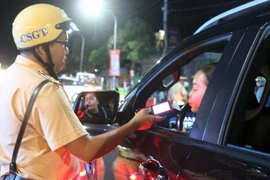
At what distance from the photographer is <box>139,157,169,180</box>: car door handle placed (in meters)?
1.78

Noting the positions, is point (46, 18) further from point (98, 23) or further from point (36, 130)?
point (98, 23)

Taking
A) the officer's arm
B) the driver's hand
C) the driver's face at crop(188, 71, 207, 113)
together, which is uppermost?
the driver's face at crop(188, 71, 207, 113)

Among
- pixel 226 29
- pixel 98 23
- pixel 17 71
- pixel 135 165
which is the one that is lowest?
pixel 135 165

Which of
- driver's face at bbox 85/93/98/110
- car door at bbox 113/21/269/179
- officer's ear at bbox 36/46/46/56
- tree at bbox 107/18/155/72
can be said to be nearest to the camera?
car door at bbox 113/21/269/179

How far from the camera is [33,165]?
1.90m

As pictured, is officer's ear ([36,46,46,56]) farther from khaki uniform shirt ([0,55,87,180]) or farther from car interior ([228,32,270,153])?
car interior ([228,32,270,153])

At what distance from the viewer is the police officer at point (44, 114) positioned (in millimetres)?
1817

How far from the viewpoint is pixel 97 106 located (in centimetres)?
270

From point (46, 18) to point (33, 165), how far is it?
762 millimetres

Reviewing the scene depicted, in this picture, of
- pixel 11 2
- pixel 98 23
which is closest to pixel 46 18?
pixel 98 23

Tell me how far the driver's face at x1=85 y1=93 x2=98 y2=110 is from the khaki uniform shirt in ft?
2.29

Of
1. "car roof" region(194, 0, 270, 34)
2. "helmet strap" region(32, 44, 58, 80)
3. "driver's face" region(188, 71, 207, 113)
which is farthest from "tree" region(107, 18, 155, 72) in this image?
"helmet strap" region(32, 44, 58, 80)

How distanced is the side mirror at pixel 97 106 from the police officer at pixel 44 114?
18.9 inches

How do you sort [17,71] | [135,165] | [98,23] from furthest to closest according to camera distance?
[98,23] → [135,165] → [17,71]
